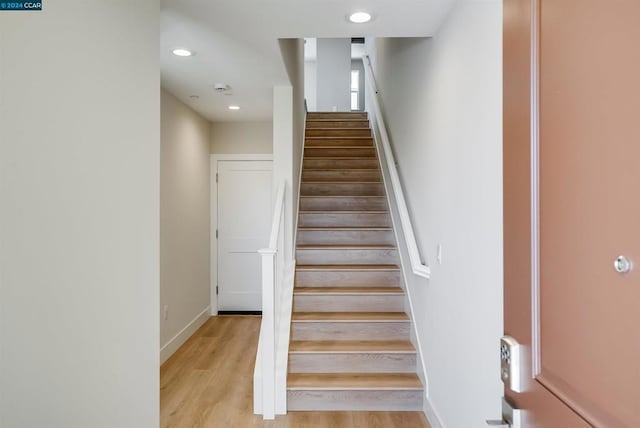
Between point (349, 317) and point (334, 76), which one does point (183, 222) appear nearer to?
point (349, 317)

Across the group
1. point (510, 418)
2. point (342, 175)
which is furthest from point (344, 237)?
point (510, 418)

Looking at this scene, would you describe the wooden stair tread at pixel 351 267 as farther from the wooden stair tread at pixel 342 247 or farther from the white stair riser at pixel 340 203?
the white stair riser at pixel 340 203

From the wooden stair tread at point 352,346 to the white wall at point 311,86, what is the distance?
5.71 metres

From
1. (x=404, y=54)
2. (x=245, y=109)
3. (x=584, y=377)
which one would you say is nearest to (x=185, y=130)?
(x=245, y=109)

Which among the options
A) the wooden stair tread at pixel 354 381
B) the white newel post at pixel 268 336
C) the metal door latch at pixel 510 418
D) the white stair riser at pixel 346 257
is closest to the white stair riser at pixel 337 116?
the white stair riser at pixel 346 257

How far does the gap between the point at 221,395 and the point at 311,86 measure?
21.6 feet

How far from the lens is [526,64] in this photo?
29.5 inches

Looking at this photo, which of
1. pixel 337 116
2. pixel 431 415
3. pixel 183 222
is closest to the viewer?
pixel 431 415

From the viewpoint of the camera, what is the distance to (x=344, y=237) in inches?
150

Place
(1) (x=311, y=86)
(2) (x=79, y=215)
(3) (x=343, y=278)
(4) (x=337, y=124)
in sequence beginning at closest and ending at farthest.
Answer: (2) (x=79, y=215) < (3) (x=343, y=278) < (4) (x=337, y=124) < (1) (x=311, y=86)

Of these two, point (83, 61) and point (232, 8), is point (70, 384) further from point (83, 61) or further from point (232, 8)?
point (232, 8)

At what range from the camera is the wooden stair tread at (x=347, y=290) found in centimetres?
312

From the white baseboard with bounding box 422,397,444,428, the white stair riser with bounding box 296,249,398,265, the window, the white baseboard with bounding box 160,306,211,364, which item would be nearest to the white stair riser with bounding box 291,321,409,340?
the white baseboard with bounding box 422,397,444,428

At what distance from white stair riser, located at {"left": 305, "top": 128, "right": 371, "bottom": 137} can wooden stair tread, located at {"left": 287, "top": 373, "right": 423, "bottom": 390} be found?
138 inches
